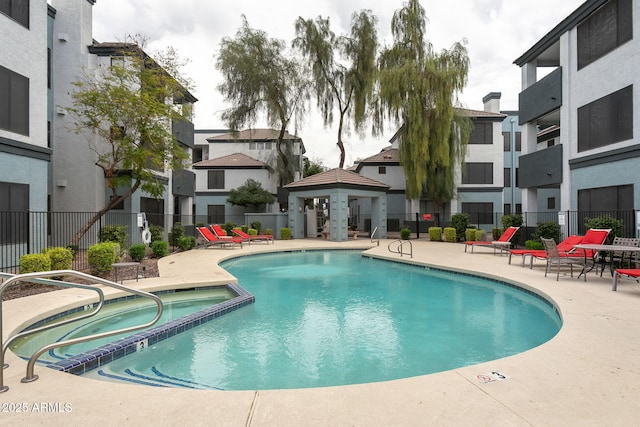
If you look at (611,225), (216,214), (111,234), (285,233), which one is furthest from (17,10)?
(216,214)

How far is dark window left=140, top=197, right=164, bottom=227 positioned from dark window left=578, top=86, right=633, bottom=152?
2008cm

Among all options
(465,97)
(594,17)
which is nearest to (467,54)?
(465,97)

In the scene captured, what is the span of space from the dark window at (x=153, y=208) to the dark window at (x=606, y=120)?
791 inches

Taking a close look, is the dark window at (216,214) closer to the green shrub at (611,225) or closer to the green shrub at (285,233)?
the green shrub at (285,233)

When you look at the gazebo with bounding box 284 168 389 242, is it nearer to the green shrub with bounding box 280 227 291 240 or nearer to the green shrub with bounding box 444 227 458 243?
the green shrub with bounding box 280 227 291 240

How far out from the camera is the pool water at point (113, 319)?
217 inches

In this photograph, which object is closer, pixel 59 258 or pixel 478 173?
pixel 59 258

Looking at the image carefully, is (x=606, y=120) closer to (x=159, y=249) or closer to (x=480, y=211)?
(x=480, y=211)

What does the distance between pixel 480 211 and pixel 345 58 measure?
1635 centimetres

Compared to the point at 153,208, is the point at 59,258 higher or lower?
lower

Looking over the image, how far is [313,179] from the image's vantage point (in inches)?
956

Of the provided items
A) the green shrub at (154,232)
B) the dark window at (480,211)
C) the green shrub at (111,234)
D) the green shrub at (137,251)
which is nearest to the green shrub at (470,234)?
the dark window at (480,211)

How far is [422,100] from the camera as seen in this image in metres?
23.3

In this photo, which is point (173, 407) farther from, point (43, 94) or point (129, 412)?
point (43, 94)
